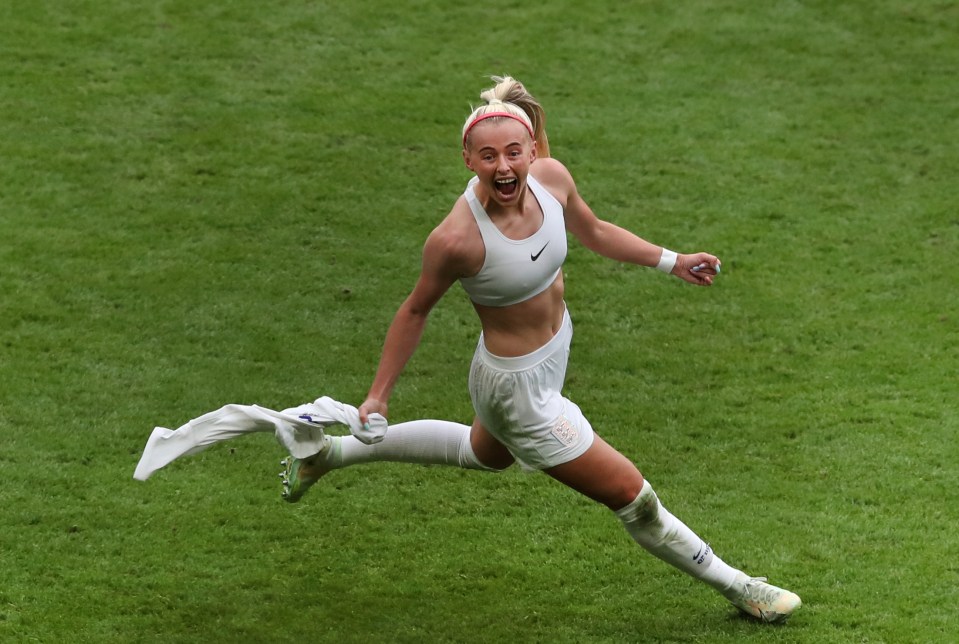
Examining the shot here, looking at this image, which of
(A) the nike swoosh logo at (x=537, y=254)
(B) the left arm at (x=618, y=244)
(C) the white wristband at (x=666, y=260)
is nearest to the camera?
(A) the nike swoosh logo at (x=537, y=254)

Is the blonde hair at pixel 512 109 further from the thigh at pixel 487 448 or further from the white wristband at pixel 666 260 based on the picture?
the thigh at pixel 487 448

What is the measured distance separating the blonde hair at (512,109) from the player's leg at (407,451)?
50.4 inches

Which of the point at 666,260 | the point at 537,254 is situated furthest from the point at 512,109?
the point at 666,260

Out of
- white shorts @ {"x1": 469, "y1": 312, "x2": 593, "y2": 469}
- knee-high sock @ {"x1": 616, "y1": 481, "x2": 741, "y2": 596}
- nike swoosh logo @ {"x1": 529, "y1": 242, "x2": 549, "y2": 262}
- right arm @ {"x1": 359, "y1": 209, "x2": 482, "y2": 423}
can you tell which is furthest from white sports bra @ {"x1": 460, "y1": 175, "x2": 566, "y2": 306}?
knee-high sock @ {"x1": 616, "y1": 481, "x2": 741, "y2": 596}

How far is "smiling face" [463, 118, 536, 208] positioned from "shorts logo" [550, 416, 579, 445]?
2.97 feet

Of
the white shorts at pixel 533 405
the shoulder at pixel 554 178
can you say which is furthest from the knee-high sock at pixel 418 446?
the shoulder at pixel 554 178

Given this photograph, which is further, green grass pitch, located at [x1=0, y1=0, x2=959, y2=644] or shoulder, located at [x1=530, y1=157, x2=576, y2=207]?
green grass pitch, located at [x1=0, y1=0, x2=959, y2=644]

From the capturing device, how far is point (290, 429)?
5.70 meters

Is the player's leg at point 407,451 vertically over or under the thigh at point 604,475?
under

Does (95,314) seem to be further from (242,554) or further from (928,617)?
(928,617)

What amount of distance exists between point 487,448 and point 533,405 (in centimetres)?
56

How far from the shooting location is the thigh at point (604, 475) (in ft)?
18.4

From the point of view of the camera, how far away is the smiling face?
526 centimetres

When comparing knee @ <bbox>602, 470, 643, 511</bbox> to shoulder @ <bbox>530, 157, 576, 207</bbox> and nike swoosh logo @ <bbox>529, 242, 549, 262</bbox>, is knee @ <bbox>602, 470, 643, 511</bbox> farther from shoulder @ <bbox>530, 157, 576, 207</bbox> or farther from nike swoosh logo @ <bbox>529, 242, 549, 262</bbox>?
shoulder @ <bbox>530, 157, 576, 207</bbox>
